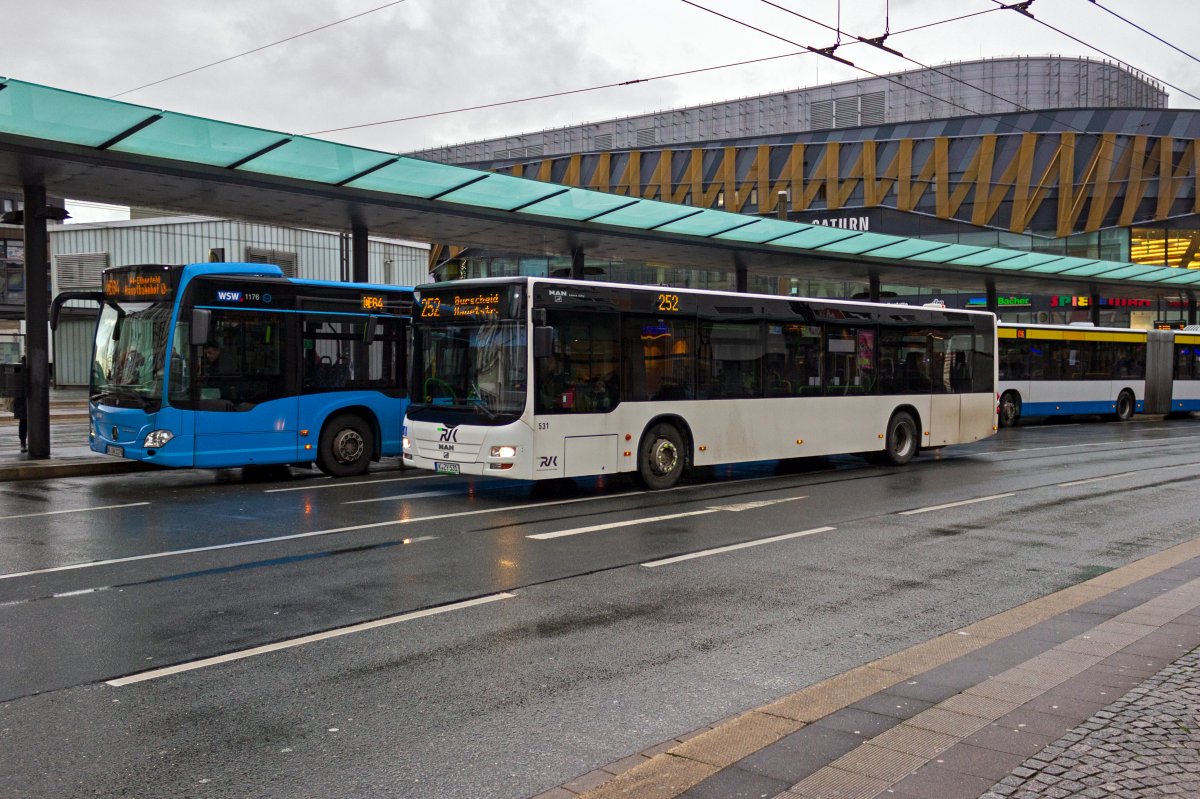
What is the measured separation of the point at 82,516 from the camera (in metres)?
12.2

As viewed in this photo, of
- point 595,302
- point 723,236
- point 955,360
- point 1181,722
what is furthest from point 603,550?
point 723,236

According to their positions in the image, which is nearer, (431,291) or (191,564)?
(191,564)

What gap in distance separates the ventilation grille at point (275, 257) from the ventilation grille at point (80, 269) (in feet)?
20.9

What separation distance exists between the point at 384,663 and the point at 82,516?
7.52 m

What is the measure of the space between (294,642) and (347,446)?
1042 centimetres

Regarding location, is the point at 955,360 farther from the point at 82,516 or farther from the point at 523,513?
the point at 82,516

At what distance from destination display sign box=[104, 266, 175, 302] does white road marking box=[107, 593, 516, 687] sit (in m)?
9.37

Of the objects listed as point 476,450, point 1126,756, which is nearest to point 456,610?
point 1126,756

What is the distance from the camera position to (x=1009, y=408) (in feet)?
101

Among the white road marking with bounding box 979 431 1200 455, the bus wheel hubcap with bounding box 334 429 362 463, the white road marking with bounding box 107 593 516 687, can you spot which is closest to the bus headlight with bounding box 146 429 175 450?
the bus wheel hubcap with bounding box 334 429 362 463

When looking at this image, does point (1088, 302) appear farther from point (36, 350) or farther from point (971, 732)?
point (971, 732)

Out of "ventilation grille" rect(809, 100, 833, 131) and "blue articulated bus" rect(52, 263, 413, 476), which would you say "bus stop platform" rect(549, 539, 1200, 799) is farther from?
"ventilation grille" rect(809, 100, 833, 131)

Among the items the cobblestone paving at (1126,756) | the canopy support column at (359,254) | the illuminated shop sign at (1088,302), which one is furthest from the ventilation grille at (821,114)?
the cobblestone paving at (1126,756)

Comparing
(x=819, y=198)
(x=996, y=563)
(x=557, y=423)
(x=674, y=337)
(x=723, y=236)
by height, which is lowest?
(x=996, y=563)
